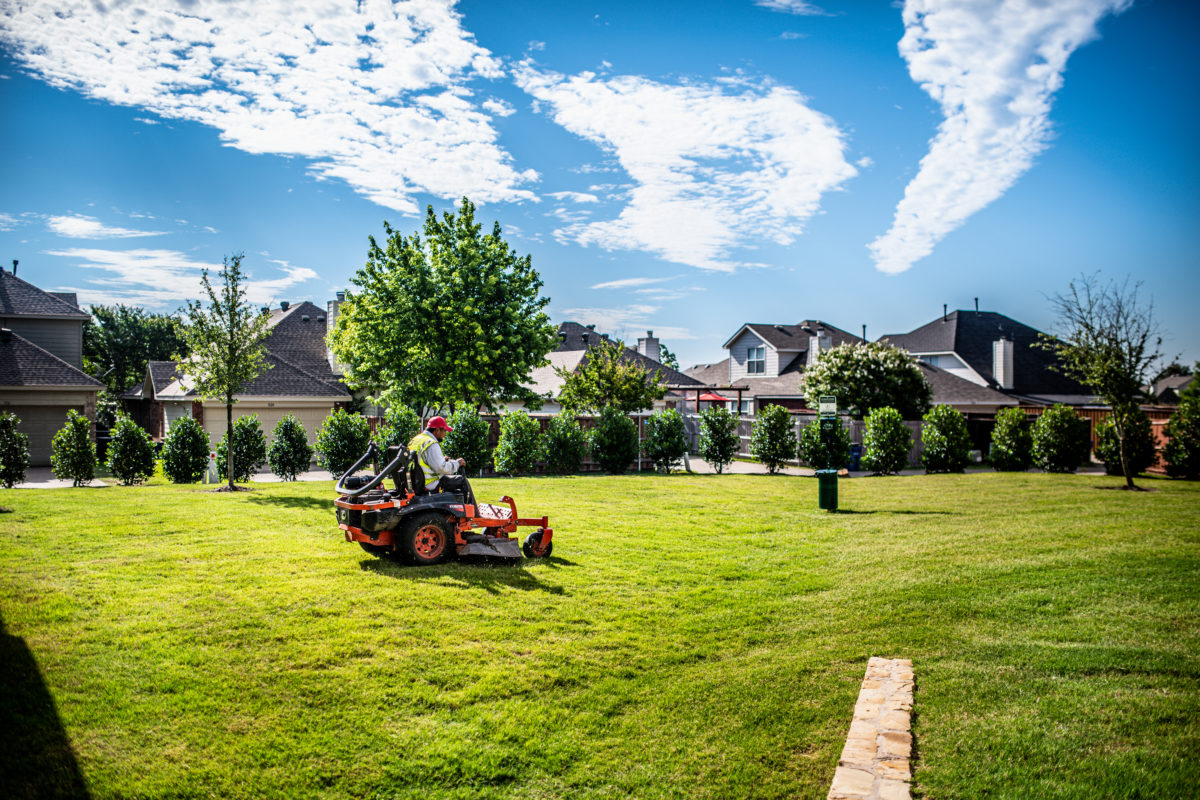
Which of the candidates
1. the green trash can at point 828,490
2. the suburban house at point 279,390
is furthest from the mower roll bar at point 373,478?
the suburban house at point 279,390

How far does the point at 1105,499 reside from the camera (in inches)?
655

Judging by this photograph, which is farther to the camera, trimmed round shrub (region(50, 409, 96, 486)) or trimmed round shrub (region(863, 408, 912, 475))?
trimmed round shrub (region(863, 408, 912, 475))

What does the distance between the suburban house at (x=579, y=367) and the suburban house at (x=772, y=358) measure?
3.69m

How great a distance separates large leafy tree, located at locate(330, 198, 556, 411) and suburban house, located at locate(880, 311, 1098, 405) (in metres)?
22.2

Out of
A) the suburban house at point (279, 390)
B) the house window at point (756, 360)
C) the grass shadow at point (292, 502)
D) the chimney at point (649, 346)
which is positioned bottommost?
the grass shadow at point (292, 502)

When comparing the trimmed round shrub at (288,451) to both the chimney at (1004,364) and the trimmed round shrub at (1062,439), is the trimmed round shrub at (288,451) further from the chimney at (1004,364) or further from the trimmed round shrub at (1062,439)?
the chimney at (1004,364)

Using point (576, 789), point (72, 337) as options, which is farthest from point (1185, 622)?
point (72, 337)

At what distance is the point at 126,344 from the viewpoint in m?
56.1

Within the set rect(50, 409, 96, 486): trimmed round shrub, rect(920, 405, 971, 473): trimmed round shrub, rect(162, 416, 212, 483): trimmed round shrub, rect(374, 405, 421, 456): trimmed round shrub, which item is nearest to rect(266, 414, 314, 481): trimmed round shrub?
rect(162, 416, 212, 483): trimmed round shrub

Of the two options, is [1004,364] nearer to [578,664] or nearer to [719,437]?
[719,437]

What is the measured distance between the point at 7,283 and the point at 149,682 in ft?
113

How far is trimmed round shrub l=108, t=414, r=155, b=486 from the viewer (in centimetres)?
1841

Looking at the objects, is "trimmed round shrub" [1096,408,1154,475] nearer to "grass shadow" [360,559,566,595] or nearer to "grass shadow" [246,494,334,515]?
"grass shadow" [360,559,566,595]

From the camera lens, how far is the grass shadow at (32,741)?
14.0 ft
